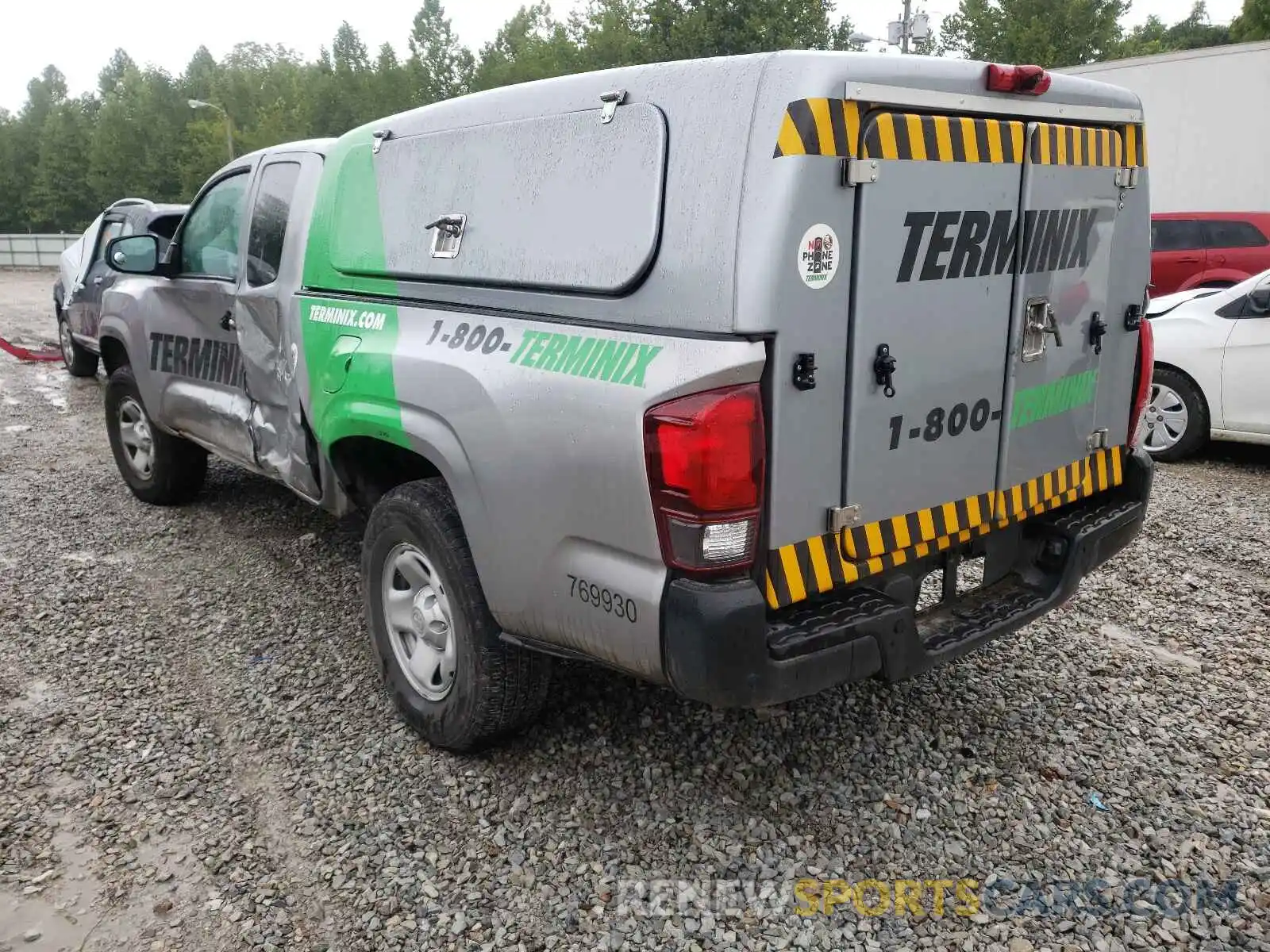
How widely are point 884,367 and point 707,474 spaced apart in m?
0.63

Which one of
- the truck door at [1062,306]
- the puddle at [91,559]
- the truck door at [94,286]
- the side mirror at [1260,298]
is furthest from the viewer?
the truck door at [94,286]

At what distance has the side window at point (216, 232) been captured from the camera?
4812 millimetres

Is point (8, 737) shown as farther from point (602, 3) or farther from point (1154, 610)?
point (602, 3)

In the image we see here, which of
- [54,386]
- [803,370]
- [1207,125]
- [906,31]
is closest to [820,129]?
[803,370]

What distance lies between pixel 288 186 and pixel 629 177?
7.39ft

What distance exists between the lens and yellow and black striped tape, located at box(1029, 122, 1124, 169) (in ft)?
9.85

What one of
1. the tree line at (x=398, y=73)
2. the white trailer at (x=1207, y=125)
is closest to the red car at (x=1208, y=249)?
the white trailer at (x=1207, y=125)

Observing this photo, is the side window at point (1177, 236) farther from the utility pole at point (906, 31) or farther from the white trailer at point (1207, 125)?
the utility pole at point (906, 31)

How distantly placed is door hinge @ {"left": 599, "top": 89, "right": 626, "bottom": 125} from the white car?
509 centimetres

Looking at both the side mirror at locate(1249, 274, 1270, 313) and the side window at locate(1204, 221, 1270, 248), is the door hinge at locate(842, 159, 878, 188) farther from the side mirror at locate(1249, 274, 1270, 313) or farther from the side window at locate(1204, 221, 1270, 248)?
the side window at locate(1204, 221, 1270, 248)

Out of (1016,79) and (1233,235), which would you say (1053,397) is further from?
(1233,235)

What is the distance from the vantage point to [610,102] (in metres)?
2.72

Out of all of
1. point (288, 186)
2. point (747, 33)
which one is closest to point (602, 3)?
point (747, 33)

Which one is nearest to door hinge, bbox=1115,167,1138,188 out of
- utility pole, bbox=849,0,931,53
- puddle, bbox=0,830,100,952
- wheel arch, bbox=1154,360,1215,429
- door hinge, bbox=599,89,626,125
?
door hinge, bbox=599,89,626,125
